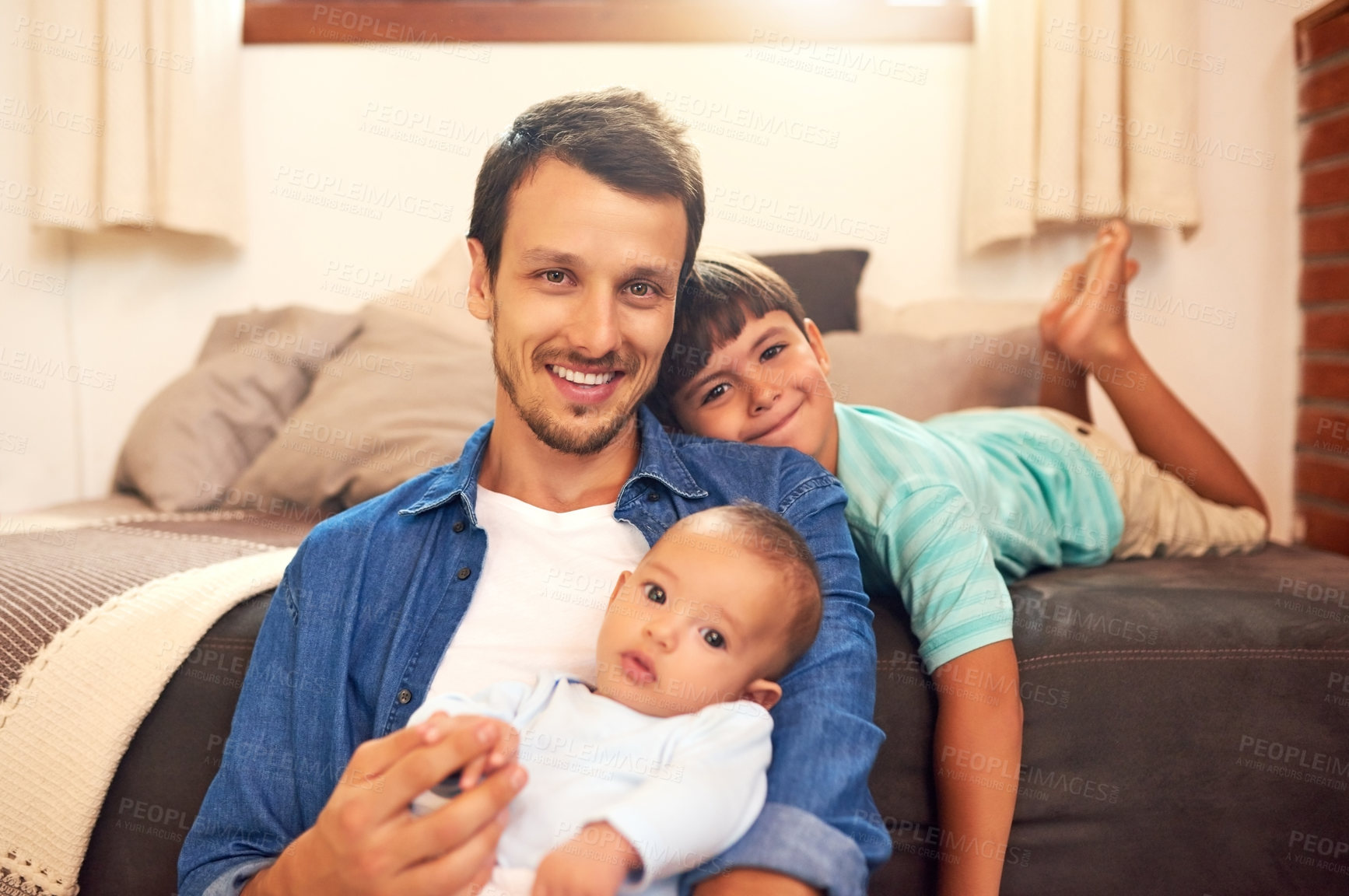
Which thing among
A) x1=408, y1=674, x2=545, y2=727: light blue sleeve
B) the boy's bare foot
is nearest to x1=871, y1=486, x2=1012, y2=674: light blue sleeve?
x1=408, y1=674, x2=545, y2=727: light blue sleeve

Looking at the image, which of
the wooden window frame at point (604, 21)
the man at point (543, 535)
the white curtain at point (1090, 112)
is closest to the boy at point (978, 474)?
the man at point (543, 535)

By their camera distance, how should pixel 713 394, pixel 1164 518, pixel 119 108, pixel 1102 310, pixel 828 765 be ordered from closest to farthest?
1. pixel 828 765
2. pixel 713 394
3. pixel 1164 518
4. pixel 1102 310
5. pixel 119 108

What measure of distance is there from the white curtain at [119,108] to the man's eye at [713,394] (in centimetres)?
179

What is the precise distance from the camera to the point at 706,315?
1392 mm

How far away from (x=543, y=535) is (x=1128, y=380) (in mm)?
1418

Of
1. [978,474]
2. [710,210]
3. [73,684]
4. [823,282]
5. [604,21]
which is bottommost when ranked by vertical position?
[73,684]

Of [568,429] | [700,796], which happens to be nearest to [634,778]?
[700,796]

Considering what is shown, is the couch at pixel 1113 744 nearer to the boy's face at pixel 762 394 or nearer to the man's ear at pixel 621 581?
the boy's face at pixel 762 394

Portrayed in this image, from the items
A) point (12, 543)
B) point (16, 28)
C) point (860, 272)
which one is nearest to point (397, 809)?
point (12, 543)

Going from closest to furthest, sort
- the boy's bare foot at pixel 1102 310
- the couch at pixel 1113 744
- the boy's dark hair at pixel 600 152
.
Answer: the boy's dark hair at pixel 600 152
the couch at pixel 1113 744
the boy's bare foot at pixel 1102 310

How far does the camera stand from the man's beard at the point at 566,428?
3.61 ft

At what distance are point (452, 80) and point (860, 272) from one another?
127 centimetres

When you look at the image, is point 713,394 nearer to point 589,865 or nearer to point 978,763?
point 978,763

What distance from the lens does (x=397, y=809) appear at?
2.56ft
